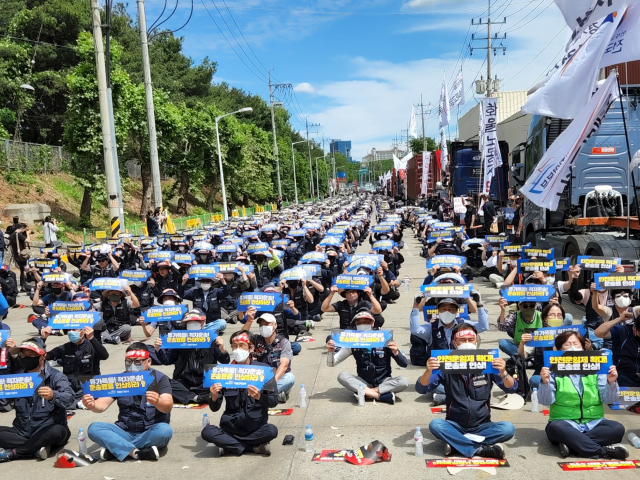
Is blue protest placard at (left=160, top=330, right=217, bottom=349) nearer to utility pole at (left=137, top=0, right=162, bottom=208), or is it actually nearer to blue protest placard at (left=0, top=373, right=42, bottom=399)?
blue protest placard at (left=0, top=373, right=42, bottom=399)

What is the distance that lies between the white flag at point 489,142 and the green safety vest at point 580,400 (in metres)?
17.2

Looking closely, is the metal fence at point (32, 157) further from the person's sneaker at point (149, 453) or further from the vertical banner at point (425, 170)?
the person's sneaker at point (149, 453)

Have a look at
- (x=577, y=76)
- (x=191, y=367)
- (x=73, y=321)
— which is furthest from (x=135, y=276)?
(x=577, y=76)

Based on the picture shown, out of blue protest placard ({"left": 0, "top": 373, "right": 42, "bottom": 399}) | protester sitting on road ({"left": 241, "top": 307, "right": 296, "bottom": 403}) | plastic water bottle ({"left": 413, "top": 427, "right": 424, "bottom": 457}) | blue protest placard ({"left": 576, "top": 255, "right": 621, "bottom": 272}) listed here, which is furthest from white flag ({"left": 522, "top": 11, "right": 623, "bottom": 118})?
blue protest placard ({"left": 0, "top": 373, "right": 42, "bottom": 399})

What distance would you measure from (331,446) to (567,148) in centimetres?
517

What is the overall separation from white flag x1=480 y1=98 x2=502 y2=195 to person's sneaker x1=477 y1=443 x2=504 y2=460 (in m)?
17.6

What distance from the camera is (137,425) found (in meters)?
7.16

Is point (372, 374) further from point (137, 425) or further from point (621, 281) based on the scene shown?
point (621, 281)

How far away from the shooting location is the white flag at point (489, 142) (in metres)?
23.5

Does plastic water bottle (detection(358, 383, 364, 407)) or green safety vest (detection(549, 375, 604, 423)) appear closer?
green safety vest (detection(549, 375, 604, 423))

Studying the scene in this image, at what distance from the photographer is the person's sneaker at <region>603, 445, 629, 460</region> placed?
21.0ft

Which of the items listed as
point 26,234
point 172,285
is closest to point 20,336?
point 172,285

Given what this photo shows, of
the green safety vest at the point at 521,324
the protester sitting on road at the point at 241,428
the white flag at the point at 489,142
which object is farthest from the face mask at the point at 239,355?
the white flag at the point at 489,142

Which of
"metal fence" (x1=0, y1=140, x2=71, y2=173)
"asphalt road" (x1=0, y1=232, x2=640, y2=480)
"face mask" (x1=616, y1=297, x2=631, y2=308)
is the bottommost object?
"asphalt road" (x1=0, y1=232, x2=640, y2=480)
